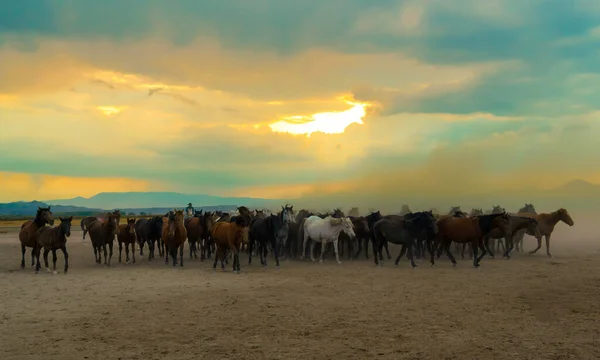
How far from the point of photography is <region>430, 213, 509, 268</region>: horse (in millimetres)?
21109

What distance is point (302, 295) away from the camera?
14.6 meters

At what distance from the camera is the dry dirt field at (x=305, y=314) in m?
9.16

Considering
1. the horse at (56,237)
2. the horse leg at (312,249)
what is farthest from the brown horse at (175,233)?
the horse leg at (312,249)

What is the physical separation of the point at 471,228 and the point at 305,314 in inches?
470

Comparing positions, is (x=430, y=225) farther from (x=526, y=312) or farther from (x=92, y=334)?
(x=92, y=334)

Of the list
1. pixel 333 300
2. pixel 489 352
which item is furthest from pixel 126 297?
pixel 489 352

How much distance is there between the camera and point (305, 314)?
39.6 feet

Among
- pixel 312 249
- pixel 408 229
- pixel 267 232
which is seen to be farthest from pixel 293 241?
pixel 408 229

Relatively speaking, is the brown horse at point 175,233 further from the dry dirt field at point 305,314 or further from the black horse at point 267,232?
the black horse at point 267,232

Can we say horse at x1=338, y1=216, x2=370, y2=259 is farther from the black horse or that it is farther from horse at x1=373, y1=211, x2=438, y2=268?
the black horse

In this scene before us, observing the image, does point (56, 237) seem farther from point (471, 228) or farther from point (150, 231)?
point (471, 228)

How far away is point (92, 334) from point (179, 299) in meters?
3.83

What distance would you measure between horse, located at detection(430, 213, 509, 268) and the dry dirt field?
5.64 ft

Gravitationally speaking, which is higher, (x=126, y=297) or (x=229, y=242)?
(x=229, y=242)
